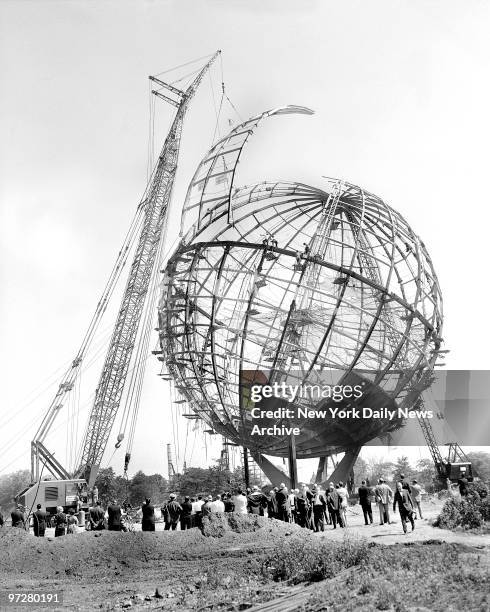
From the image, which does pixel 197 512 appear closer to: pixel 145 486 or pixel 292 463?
pixel 292 463

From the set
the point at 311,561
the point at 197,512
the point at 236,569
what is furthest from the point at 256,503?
the point at 311,561

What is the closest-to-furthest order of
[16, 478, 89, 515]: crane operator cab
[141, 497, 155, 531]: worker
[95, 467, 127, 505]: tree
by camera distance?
1. [141, 497, 155, 531]: worker
2. [16, 478, 89, 515]: crane operator cab
3. [95, 467, 127, 505]: tree

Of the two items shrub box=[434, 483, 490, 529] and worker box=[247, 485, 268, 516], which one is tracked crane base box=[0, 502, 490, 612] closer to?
shrub box=[434, 483, 490, 529]

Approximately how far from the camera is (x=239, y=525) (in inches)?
439

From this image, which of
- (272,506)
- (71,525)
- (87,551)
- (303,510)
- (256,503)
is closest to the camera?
(87,551)

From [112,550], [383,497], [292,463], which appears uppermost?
[292,463]

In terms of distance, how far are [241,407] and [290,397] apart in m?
1.82

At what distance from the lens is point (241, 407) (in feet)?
60.2

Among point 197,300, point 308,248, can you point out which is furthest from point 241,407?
point 308,248

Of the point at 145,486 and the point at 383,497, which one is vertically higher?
the point at 383,497

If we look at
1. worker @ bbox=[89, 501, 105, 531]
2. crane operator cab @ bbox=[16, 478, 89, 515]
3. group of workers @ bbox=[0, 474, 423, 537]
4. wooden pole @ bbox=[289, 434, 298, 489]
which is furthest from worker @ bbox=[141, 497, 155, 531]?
crane operator cab @ bbox=[16, 478, 89, 515]

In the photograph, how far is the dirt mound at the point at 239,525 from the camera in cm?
1090

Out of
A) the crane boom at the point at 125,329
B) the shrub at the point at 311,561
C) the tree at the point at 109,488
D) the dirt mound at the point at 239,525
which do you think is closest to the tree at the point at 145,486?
the tree at the point at 109,488

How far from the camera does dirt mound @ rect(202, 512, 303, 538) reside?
10898 millimetres
